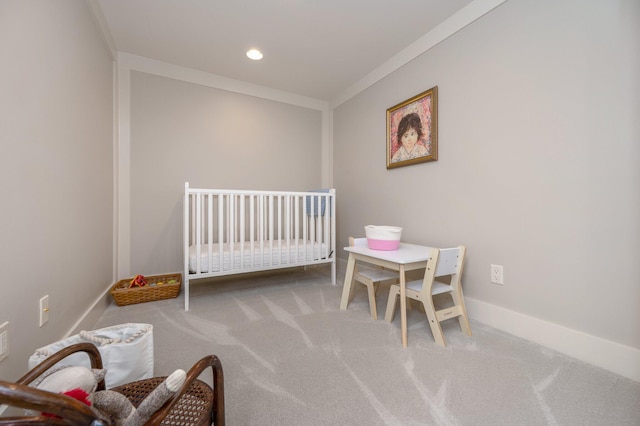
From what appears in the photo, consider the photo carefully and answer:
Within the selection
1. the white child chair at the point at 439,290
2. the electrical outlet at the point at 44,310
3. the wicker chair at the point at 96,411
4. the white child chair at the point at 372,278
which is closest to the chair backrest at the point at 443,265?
the white child chair at the point at 439,290

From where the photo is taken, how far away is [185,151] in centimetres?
263

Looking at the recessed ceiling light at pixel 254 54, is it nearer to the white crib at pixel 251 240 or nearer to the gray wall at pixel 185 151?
the gray wall at pixel 185 151

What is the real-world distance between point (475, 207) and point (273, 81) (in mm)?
2362

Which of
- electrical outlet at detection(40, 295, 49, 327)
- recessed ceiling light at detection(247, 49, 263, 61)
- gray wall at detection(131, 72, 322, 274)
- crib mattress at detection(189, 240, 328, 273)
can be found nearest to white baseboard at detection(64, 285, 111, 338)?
electrical outlet at detection(40, 295, 49, 327)

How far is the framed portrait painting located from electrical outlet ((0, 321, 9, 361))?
236cm

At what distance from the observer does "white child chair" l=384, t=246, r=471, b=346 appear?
1.43 metres

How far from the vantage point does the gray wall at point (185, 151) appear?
8.06ft

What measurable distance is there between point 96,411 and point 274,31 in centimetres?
239

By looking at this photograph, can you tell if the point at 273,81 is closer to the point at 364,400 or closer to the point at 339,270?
the point at 339,270

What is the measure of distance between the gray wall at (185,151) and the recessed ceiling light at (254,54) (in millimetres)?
544

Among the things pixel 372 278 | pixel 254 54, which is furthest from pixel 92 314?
pixel 254 54

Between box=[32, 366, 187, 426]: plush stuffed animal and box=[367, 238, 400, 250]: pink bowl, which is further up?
box=[367, 238, 400, 250]: pink bowl

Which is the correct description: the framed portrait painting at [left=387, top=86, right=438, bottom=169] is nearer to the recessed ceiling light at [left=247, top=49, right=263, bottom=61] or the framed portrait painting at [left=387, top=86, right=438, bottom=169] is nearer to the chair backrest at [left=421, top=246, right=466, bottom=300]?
the chair backrest at [left=421, top=246, right=466, bottom=300]

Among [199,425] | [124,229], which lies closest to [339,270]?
[124,229]
